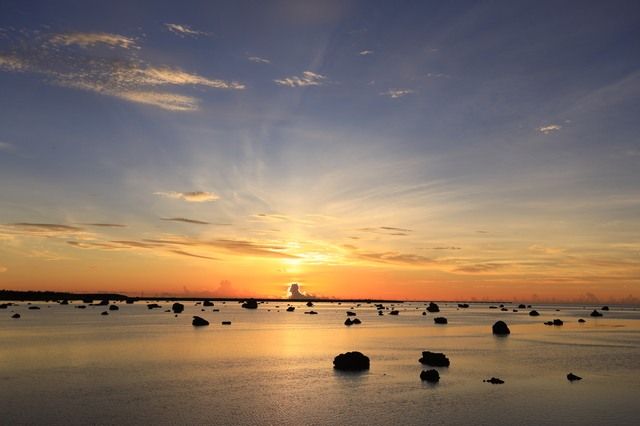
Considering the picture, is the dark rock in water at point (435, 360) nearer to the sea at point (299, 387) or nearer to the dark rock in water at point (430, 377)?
the sea at point (299, 387)

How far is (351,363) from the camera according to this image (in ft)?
157

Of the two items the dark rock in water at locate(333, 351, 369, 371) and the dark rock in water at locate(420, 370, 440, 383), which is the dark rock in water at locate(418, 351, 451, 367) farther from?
the dark rock in water at locate(420, 370, 440, 383)

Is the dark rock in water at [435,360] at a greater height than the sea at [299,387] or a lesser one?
greater

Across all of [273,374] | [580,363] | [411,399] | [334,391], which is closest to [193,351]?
[273,374]

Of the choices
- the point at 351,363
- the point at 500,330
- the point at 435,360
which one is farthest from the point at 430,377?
the point at 500,330

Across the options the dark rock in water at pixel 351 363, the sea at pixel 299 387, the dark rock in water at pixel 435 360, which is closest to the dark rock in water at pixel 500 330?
the sea at pixel 299 387

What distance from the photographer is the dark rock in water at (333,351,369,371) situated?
47.5m

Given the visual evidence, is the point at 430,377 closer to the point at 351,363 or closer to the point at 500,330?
the point at 351,363

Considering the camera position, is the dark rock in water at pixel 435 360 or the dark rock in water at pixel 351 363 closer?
the dark rock in water at pixel 351 363

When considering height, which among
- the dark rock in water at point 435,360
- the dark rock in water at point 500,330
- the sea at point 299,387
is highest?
the dark rock in water at point 500,330

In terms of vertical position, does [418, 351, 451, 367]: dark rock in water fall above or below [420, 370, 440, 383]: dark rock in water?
above

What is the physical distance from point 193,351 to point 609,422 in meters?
46.0

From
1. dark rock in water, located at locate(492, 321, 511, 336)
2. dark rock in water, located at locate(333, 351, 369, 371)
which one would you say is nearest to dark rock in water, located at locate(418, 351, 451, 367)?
dark rock in water, located at locate(333, 351, 369, 371)

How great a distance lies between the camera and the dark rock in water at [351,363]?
1871 inches
